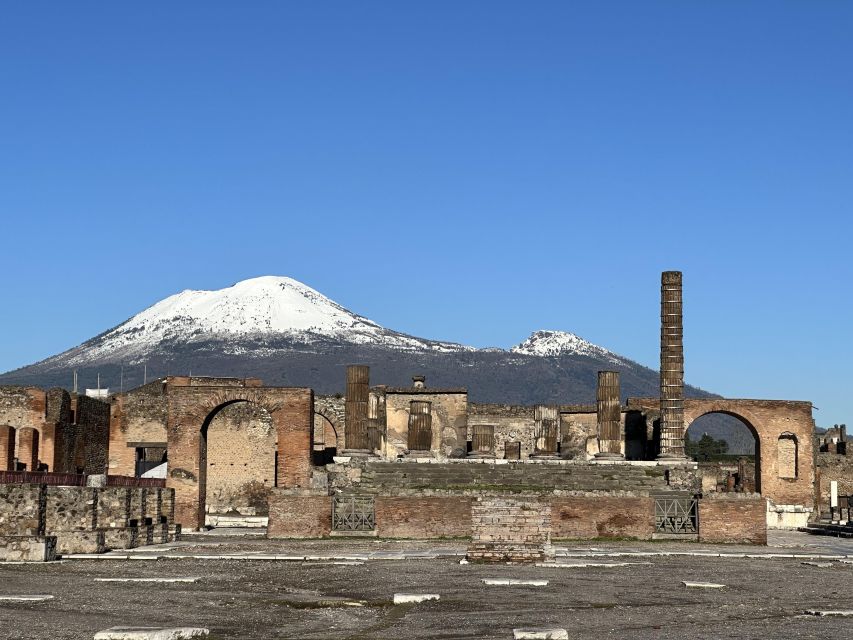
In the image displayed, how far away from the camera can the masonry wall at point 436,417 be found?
155ft

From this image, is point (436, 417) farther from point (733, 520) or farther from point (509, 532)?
point (509, 532)

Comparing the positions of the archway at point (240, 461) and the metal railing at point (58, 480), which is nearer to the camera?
the metal railing at point (58, 480)

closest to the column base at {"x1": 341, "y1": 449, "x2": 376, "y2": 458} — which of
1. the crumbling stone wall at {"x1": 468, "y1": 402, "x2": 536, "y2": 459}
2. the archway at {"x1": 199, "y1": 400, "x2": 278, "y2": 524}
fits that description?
the archway at {"x1": 199, "y1": 400, "x2": 278, "y2": 524}

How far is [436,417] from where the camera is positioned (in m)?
47.7

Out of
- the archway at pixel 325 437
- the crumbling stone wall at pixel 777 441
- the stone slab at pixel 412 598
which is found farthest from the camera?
the archway at pixel 325 437

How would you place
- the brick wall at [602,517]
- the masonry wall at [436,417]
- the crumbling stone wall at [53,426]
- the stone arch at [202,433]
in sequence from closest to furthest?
1. the brick wall at [602,517]
2. the stone arch at [202,433]
3. the crumbling stone wall at [53,426]
4. the masonry wall at [436,417]

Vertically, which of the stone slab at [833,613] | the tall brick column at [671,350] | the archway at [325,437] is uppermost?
the tall brick column at [671,350]

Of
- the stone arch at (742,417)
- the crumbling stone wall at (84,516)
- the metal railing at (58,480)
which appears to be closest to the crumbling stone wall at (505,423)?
the stone arch at (742,417)

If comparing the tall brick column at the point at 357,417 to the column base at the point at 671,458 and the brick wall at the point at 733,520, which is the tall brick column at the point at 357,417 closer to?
the column base at the point at 671,458

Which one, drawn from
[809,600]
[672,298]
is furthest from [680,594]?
[672,298]

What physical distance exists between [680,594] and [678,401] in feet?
81.2

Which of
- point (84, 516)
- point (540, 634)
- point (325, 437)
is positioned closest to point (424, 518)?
point (84, 516)

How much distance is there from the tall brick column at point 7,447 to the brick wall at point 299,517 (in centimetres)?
1331

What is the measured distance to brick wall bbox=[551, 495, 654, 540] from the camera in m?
29.0
